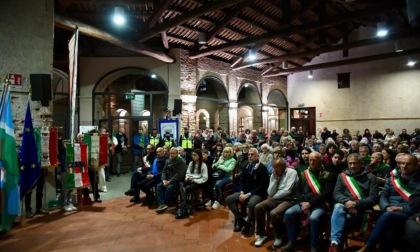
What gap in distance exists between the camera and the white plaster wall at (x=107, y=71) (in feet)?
31.4

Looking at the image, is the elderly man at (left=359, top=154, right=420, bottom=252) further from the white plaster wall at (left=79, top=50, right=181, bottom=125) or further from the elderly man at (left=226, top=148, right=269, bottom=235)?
the white plaster wall at (left=79, top=50, right=181, bottom=125)

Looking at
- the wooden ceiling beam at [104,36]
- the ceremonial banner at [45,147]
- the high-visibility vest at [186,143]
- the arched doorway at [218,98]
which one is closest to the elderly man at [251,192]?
the ceremonial banner at [45,147]

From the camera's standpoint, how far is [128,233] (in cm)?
414

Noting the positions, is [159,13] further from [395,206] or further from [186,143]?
[395,206]

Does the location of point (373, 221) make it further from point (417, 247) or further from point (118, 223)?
point (118, 223)

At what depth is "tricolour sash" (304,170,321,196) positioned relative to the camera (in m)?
3.62

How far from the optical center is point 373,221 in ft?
11.3

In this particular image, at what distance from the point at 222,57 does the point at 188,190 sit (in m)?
7.82

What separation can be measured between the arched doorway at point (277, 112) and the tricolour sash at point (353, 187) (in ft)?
39.1

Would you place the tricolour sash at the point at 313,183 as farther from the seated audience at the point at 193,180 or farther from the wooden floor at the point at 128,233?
the seated audience at the point at 193,180

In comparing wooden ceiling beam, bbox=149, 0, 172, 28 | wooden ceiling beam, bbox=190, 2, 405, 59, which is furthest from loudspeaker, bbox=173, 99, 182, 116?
wooden ceiling beam, bbox=149, 0, 172, 28

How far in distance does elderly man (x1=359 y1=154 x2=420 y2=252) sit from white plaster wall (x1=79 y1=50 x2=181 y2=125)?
7.43 meters

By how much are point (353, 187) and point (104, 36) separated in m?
6.76

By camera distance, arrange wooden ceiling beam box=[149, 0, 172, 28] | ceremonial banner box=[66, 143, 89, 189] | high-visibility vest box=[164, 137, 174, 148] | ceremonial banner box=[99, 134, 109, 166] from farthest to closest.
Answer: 1. high-visibility vest box=[164, 137, 174, 148]
2. wooden ceiling beam box=[149, 0, 172, 28]
3. ceremonial banner box=[99, 134, 109, 166]
4. ceremonial banner box=[66, 143, 89, 189]
